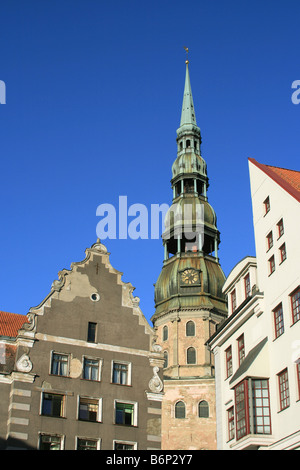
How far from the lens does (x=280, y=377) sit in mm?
27156

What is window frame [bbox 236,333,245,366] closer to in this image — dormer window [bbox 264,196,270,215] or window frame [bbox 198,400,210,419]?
dormer window [bbox 264,196,270,215]

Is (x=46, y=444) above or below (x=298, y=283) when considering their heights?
below

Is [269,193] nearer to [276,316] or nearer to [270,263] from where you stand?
[270,263]

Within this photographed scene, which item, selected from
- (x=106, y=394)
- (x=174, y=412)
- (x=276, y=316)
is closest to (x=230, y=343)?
(x=276, y=316)

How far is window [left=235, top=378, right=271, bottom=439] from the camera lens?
1061 inches

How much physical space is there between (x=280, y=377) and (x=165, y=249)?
56.2m

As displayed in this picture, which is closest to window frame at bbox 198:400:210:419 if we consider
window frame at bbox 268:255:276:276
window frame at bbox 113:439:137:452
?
window frame at bbox 113:439:137:452

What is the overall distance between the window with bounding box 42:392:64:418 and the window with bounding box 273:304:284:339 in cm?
1174

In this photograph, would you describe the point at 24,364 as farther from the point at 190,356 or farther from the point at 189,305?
the point at 189,305

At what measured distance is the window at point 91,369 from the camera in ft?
112

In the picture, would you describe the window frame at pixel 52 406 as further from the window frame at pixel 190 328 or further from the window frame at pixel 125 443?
the window frame at pixel 190 328

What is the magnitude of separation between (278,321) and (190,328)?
157 ft

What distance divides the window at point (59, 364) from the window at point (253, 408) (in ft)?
32.1

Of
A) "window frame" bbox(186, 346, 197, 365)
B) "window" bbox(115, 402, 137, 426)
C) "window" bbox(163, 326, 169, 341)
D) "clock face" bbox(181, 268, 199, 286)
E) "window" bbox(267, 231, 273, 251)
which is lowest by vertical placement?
"window" bbox(115, 402, 137, 426)
